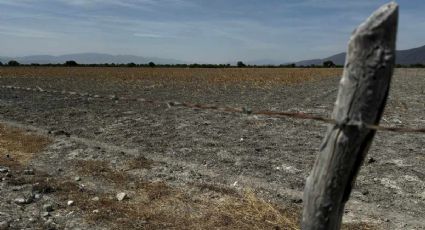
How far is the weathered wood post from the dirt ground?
306 centimetres

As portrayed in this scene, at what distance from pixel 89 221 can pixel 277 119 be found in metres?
10.8

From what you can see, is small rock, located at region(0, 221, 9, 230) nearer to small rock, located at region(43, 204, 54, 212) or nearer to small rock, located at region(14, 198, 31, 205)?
small rock, located at region(43, 204, 54, 212)

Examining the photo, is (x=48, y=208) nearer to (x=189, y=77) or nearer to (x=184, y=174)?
(x=184, y=174)

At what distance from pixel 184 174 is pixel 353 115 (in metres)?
6.52

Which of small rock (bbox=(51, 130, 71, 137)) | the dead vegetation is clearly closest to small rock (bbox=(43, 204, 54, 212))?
small rock (bbox=(51, 130, 71, 137))

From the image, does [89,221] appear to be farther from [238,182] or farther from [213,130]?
[213,130]

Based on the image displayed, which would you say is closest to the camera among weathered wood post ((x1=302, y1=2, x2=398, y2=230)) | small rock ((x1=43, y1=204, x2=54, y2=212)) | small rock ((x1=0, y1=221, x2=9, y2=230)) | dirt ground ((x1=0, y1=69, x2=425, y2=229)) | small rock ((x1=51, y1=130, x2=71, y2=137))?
weathered wood post ((x1=302, y1=2, x2=398, y2=230))

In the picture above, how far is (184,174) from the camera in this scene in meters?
9.58

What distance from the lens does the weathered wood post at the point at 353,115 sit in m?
3.19

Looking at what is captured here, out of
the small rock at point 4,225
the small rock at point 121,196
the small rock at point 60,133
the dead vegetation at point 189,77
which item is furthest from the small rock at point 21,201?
the dead vegetation at point 189,77

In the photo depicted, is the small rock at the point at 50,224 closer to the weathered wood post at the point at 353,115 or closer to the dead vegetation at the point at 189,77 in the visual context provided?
the weathered wood post at the point at 353,115

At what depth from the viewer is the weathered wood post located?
10.5 ft

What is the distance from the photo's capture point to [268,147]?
12148 mm

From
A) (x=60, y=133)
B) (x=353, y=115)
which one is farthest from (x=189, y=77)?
(x=353, y=115)
